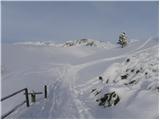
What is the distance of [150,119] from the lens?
30.2ft

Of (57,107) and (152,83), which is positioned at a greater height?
(152,83)

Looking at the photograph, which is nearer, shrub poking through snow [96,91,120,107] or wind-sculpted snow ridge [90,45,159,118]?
wind-sculpted snow ridge [90,45,159,118]

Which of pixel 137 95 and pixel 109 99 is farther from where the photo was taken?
Answer: pixel 109 99

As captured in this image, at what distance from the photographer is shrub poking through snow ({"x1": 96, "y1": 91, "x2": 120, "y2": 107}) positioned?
41.6 ft

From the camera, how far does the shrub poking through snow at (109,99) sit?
12.7 m

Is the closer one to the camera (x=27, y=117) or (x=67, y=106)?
(x=27, y=117)

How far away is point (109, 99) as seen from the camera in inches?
512

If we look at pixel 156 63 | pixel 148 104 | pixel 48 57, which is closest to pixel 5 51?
pixel 48 57

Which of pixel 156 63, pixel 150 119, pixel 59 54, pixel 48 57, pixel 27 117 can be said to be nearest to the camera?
pixel 150 119

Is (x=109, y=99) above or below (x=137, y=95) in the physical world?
below

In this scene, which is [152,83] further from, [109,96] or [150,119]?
[150,119]

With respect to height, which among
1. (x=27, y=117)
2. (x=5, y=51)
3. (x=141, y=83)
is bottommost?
(x=27, y=117)

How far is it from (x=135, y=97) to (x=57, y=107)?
3.52m

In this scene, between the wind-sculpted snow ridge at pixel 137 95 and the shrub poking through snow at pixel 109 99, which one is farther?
the shrub poking through snow at pixel 109 99
